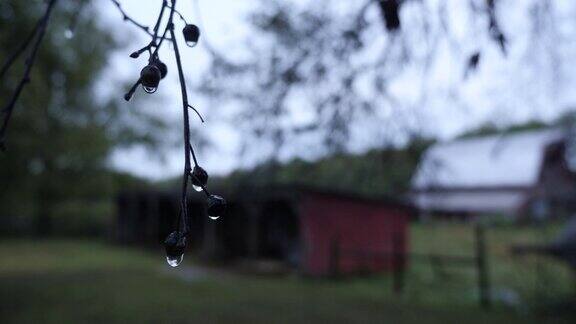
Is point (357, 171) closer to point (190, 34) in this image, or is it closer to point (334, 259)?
point (190, 34)

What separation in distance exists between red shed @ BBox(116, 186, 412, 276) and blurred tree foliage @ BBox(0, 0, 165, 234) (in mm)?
3976

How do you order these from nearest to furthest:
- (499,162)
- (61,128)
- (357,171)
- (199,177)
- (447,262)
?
(199,177) < (357,171) < (61,128) < (447,262) < (499,162)

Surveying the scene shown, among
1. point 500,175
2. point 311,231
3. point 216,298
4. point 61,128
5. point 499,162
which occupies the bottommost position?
point 216,298

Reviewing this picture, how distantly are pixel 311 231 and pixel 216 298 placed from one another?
209 inches

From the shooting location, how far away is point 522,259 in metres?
13.1

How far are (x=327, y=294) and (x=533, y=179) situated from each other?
20.1 meters

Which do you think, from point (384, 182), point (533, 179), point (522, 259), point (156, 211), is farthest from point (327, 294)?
point (533, 179)

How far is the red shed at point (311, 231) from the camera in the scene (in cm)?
1573

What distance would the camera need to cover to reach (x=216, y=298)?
1108 cm

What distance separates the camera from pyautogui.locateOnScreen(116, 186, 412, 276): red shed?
15.7 m

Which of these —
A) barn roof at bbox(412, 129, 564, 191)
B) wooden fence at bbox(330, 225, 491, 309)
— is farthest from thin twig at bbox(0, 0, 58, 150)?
barn roof at bbox(412, 129, 564, 191)

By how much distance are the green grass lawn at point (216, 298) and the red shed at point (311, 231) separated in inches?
43.0

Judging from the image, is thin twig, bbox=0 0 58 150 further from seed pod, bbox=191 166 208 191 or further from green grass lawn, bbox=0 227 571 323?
green grass lawn, bbox=0 227 571 323

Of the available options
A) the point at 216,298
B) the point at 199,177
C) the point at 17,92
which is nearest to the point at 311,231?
the point at 216,298
